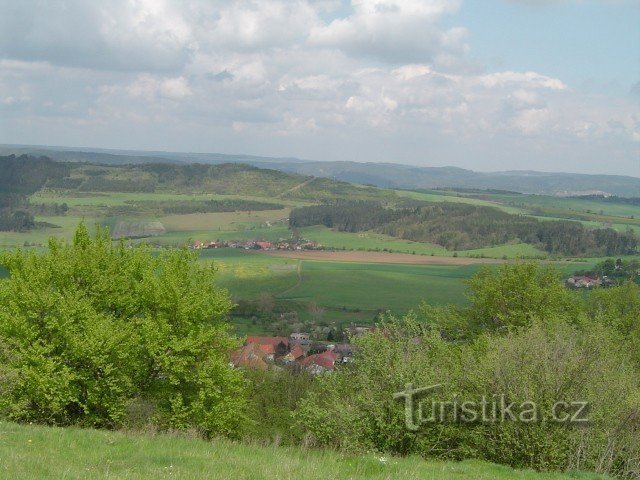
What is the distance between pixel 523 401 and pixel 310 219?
Result: 5961 inches

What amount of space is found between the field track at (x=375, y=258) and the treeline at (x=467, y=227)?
1515 centimetres

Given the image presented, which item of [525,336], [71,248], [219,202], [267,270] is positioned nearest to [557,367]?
[525,336]

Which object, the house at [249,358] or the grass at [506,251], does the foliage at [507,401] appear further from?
the grass at [506,251]

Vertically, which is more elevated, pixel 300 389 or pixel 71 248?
pixel 71 248

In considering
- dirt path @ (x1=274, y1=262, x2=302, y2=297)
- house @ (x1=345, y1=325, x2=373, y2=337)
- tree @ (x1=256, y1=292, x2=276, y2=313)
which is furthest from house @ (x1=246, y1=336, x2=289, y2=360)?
dirt path @ (x1=274, y1=262, x2=302, y2=297)

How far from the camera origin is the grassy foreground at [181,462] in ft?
38.5

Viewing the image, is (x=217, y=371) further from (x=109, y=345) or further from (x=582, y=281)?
(x=582, y=281)

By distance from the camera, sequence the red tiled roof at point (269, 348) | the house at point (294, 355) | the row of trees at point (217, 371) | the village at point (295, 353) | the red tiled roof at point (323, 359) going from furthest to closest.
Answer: the red tiled roof at point (269, 348) < the house at point (294, 355) < the red tiled roof at point (323, 359) < the village at point (295, 353) < the row of trees at point (217, 371)

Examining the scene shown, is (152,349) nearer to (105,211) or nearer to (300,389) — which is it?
(300,389)

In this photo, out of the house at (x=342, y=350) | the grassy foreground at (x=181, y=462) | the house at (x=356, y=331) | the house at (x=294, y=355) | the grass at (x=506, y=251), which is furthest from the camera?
the grass at (x=506, y=251)

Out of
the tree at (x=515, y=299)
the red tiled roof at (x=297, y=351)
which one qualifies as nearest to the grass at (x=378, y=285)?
the red tiled roof at (x=297, y=351)

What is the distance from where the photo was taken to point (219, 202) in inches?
7544

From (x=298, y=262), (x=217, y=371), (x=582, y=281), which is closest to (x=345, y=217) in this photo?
(x=298, y=262)

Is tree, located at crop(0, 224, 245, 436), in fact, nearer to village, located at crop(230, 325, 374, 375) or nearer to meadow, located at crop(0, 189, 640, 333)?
village, located at crop(230, 325, 374, 375)
